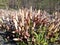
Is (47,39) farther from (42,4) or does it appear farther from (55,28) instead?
(42,4)

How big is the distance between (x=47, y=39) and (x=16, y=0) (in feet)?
25.9

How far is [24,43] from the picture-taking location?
4.72 meters

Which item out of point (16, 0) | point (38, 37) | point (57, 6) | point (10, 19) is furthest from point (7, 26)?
point (16, 0)

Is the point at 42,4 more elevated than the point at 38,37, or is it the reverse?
the point at 38,37

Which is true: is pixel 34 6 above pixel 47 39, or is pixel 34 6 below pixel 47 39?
below

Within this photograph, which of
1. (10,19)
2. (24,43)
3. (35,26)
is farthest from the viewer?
(10,19)

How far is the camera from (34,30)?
4.99 metres

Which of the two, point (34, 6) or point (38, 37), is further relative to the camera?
point (34, 6)

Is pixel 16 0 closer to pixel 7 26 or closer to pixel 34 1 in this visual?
pixel 34 1

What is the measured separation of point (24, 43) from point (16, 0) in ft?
26.5

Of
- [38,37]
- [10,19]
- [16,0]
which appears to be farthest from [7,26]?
[16,0]

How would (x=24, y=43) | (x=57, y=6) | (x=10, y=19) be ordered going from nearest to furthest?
(x=24, y=43)
(x=10, y=19)
(x=57, y=6)

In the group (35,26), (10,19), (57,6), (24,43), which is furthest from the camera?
(57,6)

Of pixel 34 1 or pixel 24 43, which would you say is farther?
pixel 34 1
